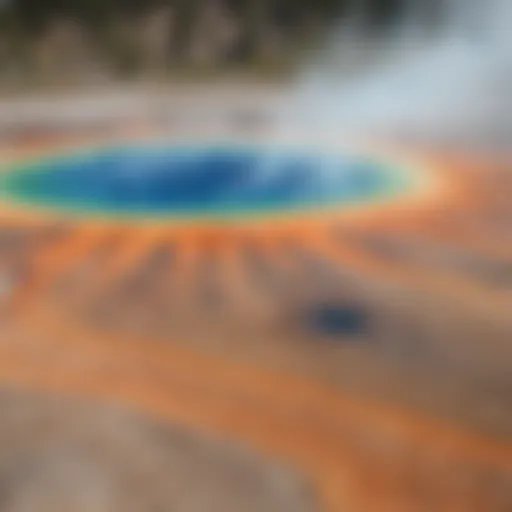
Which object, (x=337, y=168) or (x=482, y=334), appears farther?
(x=337, y=168)

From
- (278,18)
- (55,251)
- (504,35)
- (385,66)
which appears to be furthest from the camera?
(278,18)

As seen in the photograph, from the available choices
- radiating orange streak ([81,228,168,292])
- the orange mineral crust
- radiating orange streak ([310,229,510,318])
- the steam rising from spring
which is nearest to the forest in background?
the steam rising from spring

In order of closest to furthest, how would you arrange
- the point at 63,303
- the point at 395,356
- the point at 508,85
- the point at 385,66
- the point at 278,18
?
Result: the point at 395,356, the point at 63,303, the point at 508,85, the point at 385,66, the point at 278,18

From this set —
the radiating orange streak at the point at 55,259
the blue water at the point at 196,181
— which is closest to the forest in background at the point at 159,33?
the blue water at the point at 196,181

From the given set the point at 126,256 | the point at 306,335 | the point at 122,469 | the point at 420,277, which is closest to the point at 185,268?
the point at 126,256

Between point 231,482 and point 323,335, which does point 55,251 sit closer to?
point 323,335

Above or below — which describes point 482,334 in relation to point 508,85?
above

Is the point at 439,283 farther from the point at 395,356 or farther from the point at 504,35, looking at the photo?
the point at 504,35

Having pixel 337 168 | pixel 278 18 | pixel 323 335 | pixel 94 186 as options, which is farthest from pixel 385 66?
pixel 323 335

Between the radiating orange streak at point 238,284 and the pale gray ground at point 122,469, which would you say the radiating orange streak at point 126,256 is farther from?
the pale gray ground at point 122,469
